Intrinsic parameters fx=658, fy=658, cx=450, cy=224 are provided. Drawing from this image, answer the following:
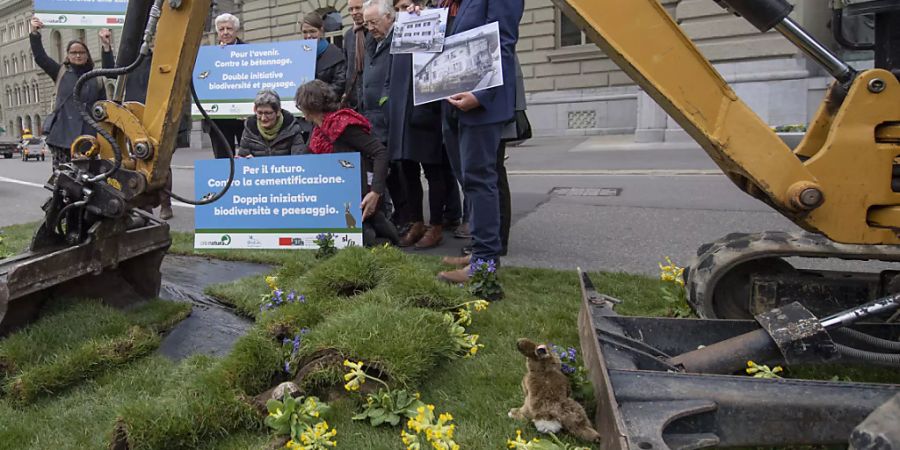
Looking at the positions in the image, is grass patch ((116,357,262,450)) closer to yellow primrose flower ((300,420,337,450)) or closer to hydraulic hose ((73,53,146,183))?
yellow primrose flower ((300,420,337,450))

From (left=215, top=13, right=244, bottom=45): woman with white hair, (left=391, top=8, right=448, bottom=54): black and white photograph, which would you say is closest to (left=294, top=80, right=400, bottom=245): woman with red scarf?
(left=391, top=8, right=448, bottom=54): black and white photograph

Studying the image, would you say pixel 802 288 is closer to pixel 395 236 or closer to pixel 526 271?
pixel 526 271

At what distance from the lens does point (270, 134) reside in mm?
5875

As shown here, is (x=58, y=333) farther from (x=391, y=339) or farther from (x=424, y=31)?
(x=424, y=31)

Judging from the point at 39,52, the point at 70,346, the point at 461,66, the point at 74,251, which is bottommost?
the point at 70,346

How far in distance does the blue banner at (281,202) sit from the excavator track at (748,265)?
2824 mm

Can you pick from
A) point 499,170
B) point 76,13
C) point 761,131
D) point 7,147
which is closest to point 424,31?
point 499,170

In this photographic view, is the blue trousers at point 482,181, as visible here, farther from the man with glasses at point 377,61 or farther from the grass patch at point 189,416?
the grass patch at point 189,416

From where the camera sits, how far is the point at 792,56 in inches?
550

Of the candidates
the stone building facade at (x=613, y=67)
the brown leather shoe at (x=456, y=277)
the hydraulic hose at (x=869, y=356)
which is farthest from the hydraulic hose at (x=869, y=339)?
the brown leather shoe at (x=456, y=277)

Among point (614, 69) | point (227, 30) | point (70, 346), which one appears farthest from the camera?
point (614, 69)

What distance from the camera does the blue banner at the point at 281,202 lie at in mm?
5090

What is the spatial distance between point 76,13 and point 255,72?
2175 mm

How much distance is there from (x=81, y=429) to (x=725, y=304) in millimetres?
2636
